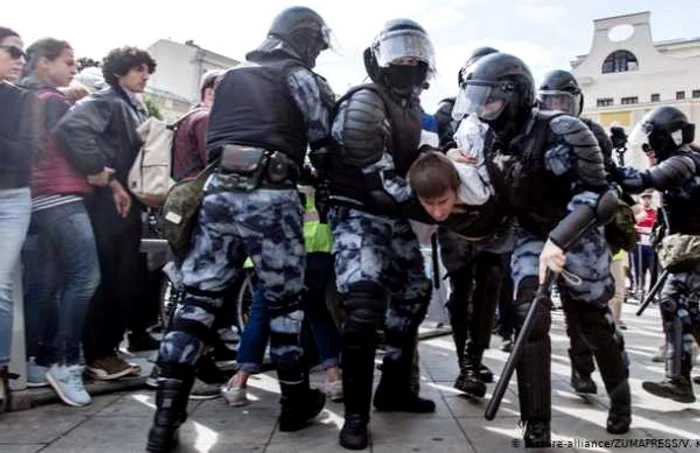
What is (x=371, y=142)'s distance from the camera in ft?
9.73

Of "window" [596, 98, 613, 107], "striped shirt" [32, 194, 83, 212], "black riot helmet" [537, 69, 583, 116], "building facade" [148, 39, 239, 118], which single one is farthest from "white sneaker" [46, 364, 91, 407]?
"window" [596, 98, 613, 107]

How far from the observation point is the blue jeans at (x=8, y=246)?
3.39 m

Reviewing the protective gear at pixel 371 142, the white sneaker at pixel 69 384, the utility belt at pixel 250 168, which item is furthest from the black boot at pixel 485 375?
the white sneaker at pixel 69 384

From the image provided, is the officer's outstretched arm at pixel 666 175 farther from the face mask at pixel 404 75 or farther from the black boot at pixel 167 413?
the black boot at pixel 167 413

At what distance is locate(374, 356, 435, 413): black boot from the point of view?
11.6 ft

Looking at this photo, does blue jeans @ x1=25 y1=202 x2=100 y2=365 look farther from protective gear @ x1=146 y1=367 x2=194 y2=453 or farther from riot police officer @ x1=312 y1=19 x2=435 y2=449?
riot police officer @ x1=312 y1=19 x2=435 y2=449

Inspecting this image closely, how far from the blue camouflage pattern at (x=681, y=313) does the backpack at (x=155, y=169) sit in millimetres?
3117

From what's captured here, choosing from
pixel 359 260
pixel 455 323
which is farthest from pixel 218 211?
pixel 455 323

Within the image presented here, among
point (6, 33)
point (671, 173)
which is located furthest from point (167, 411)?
point (671, 173)

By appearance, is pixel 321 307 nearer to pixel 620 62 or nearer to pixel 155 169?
pixel 155 169

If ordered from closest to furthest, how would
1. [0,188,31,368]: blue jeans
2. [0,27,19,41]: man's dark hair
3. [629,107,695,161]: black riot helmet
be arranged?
[0,188,31,368]: blue jeans, [0,27,19,41]: man's dark hair, [629,107,695,161]: black riot helmet

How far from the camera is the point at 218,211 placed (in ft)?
9.71

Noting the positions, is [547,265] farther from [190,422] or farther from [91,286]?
[91,286]

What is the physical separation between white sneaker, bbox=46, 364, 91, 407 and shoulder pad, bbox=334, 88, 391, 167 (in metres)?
1.98
